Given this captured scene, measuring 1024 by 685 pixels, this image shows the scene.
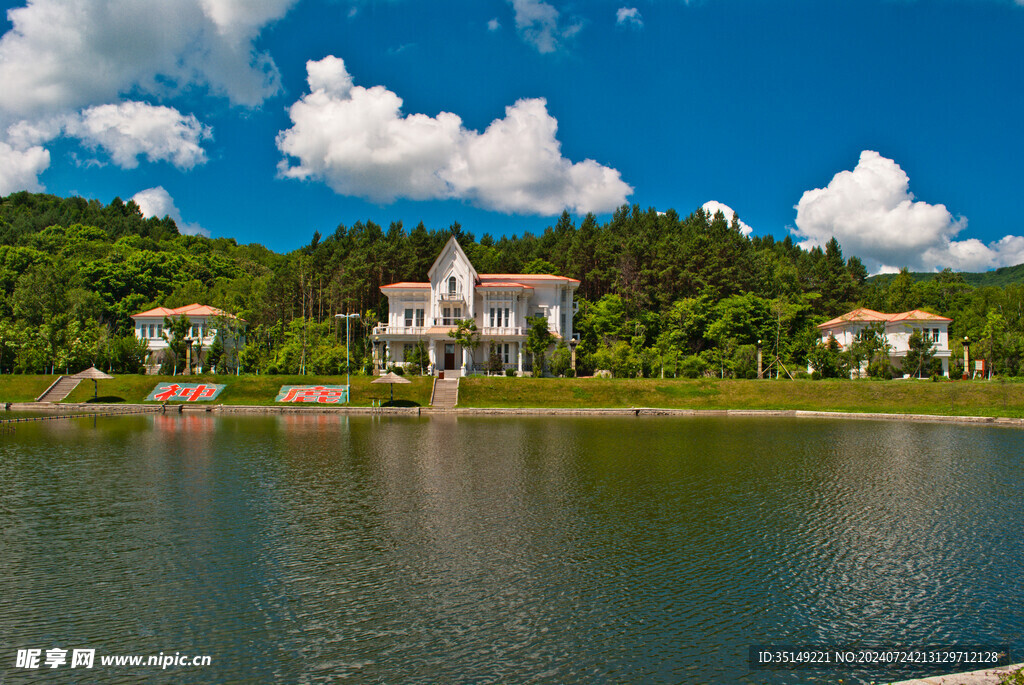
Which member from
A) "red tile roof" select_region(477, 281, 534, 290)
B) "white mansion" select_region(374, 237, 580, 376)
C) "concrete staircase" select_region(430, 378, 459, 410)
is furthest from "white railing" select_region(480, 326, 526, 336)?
"concrete staircase" select_region(430, 378, 459, 410)

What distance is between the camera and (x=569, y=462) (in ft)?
79.2

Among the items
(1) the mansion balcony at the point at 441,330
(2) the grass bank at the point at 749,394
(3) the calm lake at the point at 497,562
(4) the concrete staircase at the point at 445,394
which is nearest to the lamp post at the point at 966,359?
(2) the grass bank at the point at 749,394

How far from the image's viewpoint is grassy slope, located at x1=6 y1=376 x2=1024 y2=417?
47.1m

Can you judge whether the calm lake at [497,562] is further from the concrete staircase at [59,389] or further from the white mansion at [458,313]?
the white mansion at [458,313]

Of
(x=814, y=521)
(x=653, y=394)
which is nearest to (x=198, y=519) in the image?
(x=814, y=521)

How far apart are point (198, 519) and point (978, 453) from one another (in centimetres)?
3041

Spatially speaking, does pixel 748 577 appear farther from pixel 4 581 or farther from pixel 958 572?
pixel 4 581

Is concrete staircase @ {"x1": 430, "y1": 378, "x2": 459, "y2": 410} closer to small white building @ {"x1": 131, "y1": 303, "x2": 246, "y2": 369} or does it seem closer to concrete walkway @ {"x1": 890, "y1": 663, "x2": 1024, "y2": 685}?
small white building @ {"x1": 131, "y1": 303, "x2": 246, "y2": 369}

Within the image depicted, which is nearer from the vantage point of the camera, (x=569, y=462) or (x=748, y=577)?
(x=748, y=577)

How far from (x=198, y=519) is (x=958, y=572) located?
658 inches

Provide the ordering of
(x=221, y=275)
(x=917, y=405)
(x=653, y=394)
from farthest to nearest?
(x=221, y=275)
(x=653, y=394)
(x=917, y=405)

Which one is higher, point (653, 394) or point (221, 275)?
point (221, 275)

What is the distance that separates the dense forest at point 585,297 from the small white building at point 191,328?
2075 millimetres

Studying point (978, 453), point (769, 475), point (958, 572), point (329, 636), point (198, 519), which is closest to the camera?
point (329, 636)
